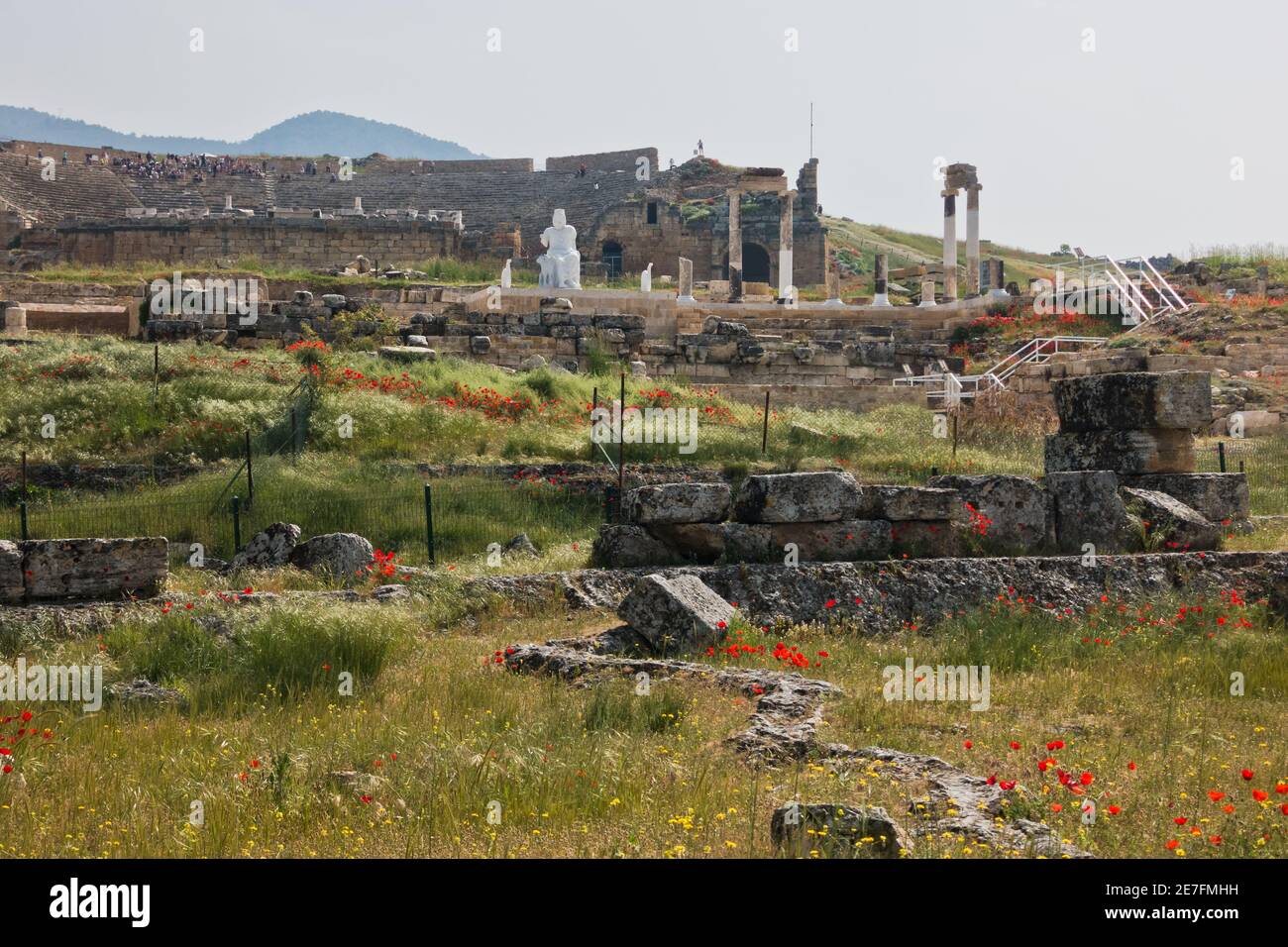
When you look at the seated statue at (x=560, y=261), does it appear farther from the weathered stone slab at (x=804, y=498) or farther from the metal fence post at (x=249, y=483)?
the weathered stone slab at (x=804, y=498)

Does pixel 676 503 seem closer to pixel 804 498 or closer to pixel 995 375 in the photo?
pixel 804 498

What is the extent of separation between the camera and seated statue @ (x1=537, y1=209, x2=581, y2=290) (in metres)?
35.5

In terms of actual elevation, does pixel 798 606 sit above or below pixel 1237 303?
below

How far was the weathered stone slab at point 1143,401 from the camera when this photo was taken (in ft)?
45.4

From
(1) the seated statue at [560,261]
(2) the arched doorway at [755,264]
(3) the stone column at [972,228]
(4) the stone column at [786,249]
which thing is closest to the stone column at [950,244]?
(3) the stone column at [972,228]

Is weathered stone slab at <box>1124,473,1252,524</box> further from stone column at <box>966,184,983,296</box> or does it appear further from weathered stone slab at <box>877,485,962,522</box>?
stone column at <box>966,184,983,296</box>

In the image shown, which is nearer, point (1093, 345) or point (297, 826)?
point (297, 826)

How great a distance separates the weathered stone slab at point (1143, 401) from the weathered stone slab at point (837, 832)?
31.0 feet

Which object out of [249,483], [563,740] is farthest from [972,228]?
[563,740]

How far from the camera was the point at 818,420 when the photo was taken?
20422 millimetres

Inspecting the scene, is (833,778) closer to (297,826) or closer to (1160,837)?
(1160,837)

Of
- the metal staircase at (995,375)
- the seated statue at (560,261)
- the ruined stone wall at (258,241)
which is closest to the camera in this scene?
the metal staircase at (995,375)

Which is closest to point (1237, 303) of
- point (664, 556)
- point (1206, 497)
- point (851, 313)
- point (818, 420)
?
point (851, 313)
